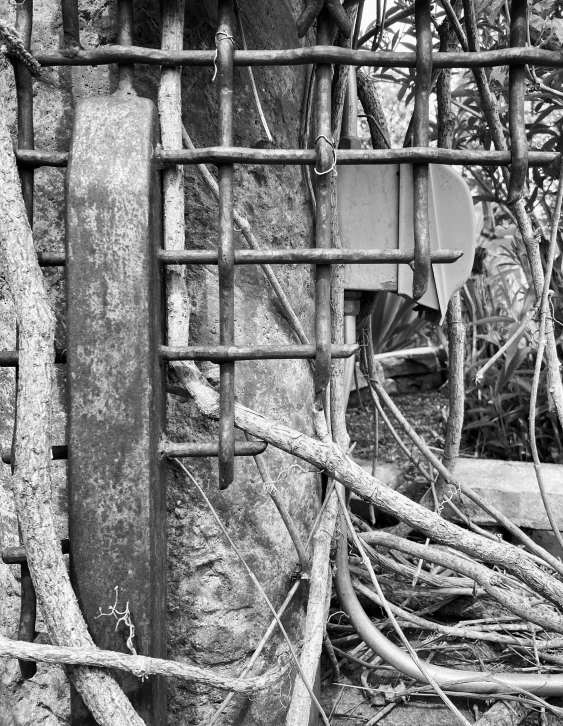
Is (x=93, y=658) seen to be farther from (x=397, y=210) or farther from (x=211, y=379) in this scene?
(x=397, y=210)

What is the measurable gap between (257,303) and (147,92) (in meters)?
0.34

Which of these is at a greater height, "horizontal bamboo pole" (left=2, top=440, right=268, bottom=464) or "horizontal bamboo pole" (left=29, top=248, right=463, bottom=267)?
"horizontal bamboo pole" (left=29, top=248, right=463, bottom=267)

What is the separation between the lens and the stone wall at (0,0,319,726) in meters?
0.88

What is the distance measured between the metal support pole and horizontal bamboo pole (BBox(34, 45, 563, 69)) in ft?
0.27

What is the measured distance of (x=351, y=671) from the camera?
1.29 metres

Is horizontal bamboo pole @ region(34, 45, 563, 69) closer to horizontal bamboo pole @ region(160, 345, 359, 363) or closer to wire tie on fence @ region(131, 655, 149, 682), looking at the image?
horizontal bamboo pole @ region(160, 345, 359, 363)

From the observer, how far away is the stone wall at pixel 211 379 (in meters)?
0.88

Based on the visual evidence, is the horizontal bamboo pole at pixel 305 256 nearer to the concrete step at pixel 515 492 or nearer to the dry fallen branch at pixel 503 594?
the dry fallen branch at pixel 503 594

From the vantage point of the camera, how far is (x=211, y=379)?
942 millimetres

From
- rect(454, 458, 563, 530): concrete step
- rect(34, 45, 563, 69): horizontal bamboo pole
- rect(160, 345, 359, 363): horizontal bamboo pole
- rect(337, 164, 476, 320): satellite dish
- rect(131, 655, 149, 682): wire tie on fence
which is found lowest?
rect(454, 458, 563, 530): concrete step

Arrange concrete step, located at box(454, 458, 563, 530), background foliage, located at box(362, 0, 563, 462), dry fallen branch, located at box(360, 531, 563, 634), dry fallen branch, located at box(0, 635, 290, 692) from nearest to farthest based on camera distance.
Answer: dry fallen branch, located at box(0, 635, 290, 692), dry fallen branch, located at box(360, 531, 563, 634), background foliage, located at box(362, 0, 563, 462), concrete step, located at box(454, 458, 563, 530)

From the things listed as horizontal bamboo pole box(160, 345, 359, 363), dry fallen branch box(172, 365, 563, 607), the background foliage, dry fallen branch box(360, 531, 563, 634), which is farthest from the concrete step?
horizontal bamboo pole box(160, 345, 359, 363)

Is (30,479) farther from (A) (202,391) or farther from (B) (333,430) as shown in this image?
(B) (333,430)

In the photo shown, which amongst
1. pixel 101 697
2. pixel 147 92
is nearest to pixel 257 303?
pixel 147 92
